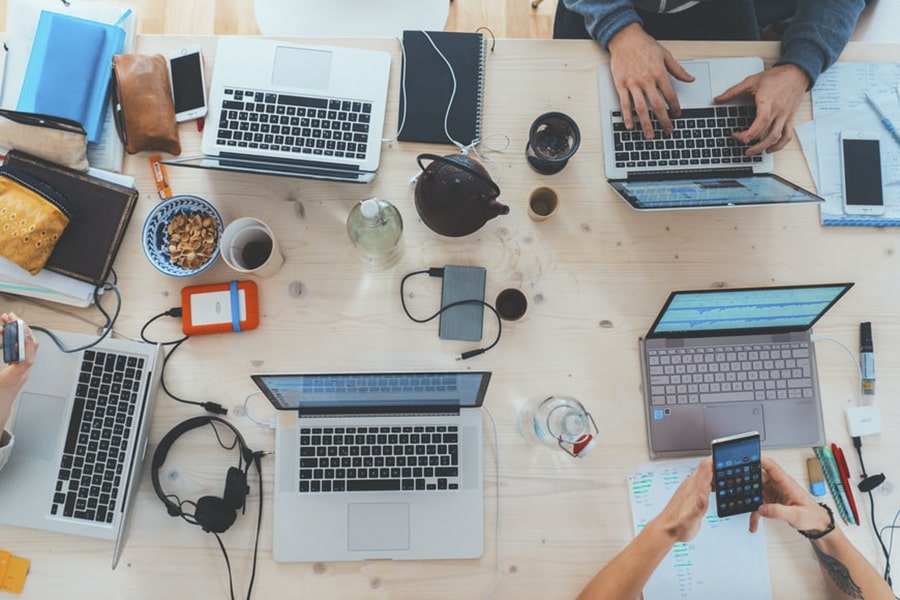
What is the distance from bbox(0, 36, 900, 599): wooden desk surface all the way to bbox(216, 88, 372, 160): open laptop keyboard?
7 centimetres

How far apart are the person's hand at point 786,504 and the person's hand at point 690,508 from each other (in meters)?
0.12

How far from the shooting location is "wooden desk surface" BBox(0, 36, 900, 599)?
1029 mm

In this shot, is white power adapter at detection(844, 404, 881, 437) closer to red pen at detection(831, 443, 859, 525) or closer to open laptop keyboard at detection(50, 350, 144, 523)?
red pen at detection(831, 443, 859, 525)

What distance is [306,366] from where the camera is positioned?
3.59 feet

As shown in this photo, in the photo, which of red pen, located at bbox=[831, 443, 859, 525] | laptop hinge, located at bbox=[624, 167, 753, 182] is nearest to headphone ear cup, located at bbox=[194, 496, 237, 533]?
laptop hinge, located at bbox=[624, 167, 753, 182]

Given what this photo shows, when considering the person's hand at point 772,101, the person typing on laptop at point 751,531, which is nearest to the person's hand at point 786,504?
the person typing on laptop at point 751,531

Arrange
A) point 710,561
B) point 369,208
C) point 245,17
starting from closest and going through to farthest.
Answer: point 369,208, point 710,561, point 245,17

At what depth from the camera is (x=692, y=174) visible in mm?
1121

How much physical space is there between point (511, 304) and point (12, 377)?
2.85ft

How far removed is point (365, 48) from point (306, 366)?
0.66 m

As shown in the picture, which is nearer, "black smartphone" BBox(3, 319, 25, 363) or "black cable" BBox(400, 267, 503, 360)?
"black smartphone" BBox(3, 319, 25, 363)

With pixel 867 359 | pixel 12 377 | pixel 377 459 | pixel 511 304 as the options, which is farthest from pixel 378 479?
pixel 867 359

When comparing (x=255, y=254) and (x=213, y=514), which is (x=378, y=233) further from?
(x=213, y=514)

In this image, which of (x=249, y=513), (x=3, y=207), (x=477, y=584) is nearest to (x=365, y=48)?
(x=3, y=207)
